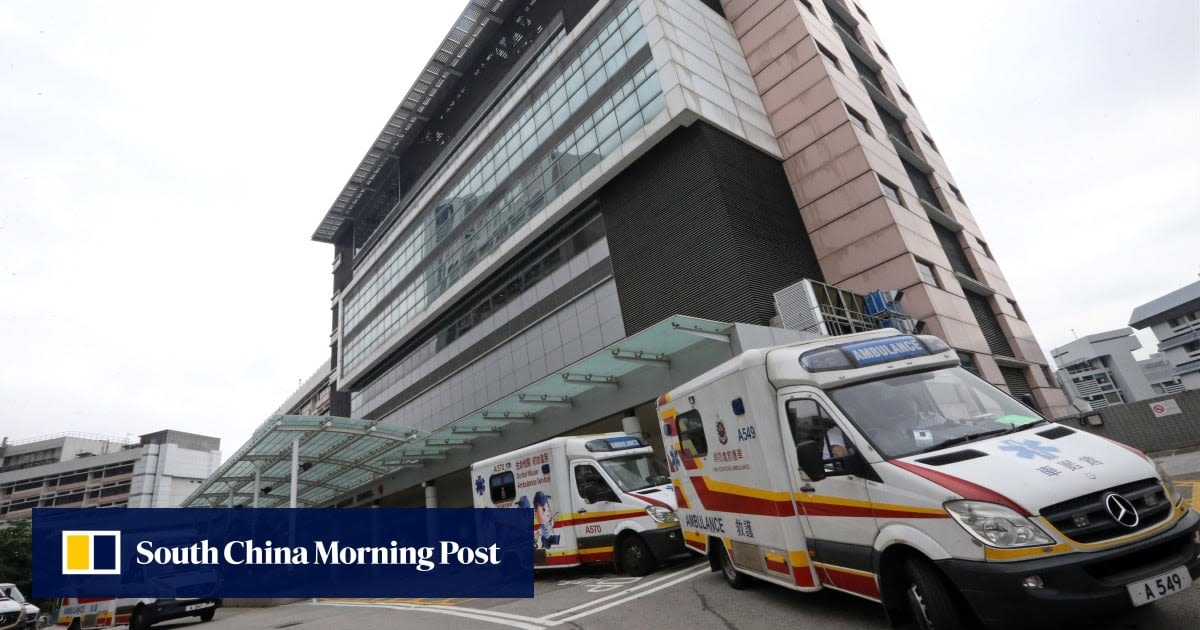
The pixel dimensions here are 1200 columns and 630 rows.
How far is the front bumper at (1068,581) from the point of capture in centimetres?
349

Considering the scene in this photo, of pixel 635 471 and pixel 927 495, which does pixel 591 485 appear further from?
pixel 927 495

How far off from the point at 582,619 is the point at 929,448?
455 centimetres

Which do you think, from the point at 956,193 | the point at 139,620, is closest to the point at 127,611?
the point at 139,620

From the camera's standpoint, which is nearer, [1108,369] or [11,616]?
[11,616]

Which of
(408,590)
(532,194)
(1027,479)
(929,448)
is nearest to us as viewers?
(1027,479)

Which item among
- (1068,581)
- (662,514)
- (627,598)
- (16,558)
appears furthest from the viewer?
(16,558)

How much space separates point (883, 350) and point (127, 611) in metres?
18.1

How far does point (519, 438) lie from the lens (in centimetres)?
2192

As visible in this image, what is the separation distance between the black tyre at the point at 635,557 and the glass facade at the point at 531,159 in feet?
52.3

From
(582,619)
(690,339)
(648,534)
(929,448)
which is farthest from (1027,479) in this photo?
(690,339)

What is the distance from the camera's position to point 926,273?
821 inches

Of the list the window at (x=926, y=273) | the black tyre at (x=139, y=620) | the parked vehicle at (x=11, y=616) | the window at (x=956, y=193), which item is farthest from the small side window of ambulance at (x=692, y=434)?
the window at (x=956, y=193)

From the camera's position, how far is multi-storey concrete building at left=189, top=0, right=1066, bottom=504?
1984 centimetres

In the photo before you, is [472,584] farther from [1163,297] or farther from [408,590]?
[1163,297]
